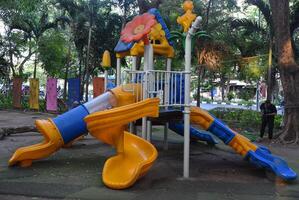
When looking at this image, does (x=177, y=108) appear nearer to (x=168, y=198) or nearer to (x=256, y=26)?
(x=168, y=198)

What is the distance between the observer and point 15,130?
42.2ft

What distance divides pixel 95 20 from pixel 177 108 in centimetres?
1360

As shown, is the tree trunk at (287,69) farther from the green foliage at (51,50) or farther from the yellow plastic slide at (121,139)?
the green foliage at (51,50)

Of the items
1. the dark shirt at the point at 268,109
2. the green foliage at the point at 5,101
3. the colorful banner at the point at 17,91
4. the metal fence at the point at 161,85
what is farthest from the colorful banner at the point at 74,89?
the metal fence at the point at 161,85

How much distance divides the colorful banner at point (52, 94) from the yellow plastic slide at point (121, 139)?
41.7 feet

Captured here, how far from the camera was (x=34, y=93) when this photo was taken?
21.3m

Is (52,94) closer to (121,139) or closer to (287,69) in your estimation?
(287,69)

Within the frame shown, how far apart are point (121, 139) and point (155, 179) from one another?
0.97 metres

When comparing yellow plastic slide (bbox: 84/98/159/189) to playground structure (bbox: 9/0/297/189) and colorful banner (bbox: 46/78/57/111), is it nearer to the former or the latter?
playground structure (bbox: 9/0/297/189)

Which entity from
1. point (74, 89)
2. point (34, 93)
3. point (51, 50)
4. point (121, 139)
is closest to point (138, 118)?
point (121, 139)

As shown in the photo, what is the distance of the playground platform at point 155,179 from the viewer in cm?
685

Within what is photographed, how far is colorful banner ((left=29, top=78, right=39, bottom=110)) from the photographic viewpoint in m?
21.1

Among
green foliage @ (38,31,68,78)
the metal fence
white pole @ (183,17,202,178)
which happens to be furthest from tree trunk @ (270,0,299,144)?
green foliage @ (38,31,68,78)

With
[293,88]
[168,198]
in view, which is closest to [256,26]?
[293,88]
